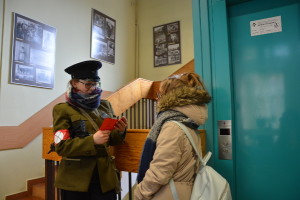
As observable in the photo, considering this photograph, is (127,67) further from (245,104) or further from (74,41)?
(245,104)

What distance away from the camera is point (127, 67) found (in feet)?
18.0

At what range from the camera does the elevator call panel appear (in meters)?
1.52

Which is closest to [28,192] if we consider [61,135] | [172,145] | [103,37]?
[61,135]

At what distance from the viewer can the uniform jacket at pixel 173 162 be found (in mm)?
1045

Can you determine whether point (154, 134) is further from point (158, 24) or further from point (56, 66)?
point (158, 24)

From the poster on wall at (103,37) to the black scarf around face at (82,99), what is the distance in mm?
3233

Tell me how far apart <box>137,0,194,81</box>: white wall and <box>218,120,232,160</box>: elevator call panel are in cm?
368

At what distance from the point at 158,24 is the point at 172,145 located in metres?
4.94

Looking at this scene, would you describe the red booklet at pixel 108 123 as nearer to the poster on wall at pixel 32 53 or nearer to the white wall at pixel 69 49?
the white wall at pixel 69 49

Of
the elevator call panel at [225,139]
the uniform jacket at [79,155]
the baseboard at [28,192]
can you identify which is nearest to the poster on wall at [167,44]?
the baseboard at [28,192]

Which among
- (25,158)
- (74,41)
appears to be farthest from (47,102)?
(74,41)

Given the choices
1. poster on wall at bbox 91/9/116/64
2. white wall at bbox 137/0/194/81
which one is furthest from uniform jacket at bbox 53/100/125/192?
white wall at bbox 137/0/194/81

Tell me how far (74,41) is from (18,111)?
5.32ft

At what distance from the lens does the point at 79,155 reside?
126 cm
